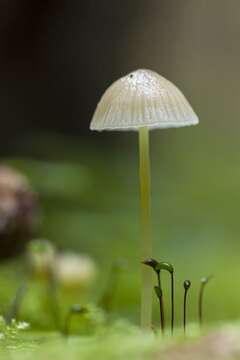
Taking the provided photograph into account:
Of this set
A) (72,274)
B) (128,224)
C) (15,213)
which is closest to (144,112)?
(15,213)

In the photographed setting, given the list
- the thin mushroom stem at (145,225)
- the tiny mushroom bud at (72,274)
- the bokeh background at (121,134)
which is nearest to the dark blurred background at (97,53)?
the bokeh background at (121,134)

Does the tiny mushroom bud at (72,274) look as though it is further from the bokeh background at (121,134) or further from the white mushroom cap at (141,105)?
the white mushroom cap at (141,105)

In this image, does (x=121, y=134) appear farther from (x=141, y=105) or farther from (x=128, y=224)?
(x=141, y=105)

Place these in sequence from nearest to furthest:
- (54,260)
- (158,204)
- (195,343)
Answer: (195,343), (54,260), (158,204)

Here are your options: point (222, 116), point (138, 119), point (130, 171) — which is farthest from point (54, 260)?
point (222, 116)

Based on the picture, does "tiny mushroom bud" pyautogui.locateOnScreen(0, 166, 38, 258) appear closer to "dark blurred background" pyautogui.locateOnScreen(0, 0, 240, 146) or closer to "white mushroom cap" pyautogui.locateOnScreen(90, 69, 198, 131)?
"white mushroom cap" pyautogui.locateOnScreen(90, 69, 198, 131)

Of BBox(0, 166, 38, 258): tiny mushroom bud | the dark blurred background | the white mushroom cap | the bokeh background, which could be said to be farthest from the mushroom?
the dark blurred background

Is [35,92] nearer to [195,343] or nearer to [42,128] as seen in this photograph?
[42,128]
